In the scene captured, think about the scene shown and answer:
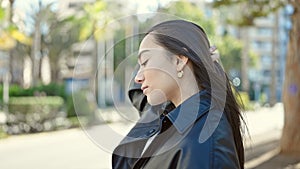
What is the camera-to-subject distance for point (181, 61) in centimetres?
154

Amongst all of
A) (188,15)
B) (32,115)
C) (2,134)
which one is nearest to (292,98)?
(2,134)

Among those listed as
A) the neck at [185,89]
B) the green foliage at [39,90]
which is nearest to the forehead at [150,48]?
the neck at [185,89]

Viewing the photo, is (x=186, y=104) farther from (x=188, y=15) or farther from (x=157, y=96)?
(x=188, y=15)

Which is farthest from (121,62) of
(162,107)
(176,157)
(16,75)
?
(16,75)

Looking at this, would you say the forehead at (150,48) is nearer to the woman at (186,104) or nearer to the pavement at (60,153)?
the woman at (186,104)

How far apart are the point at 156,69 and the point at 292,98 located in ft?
35.6

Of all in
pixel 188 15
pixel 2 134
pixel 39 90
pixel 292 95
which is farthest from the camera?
pixel 39 90

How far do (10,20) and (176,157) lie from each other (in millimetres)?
19747

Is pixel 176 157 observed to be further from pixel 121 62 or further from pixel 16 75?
pixel 16 75

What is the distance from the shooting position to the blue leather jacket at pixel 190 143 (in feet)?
4.57

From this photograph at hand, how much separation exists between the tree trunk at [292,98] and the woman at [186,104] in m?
10.4

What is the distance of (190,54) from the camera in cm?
155

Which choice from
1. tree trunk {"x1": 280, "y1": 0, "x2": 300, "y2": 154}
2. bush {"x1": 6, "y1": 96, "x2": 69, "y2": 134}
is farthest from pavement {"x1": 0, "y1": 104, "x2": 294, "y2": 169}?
bush {"x1": 6, "y1": 96, "x2": 69, "y2": 134}

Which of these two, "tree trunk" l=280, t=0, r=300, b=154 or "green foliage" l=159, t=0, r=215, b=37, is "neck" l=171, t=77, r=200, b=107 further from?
"tree trunk" l=280, t=0, r=300, b=154
